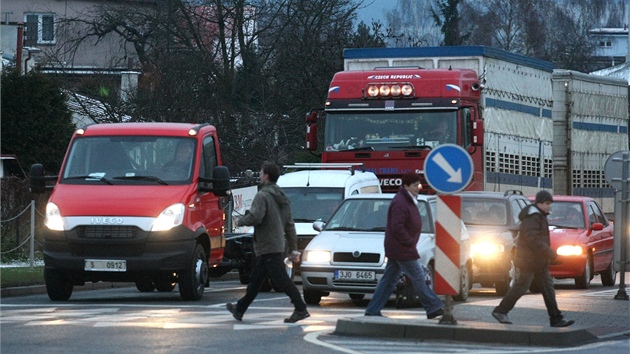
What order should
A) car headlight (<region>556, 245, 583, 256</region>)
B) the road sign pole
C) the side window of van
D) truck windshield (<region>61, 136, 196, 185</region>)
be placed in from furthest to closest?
car headlight (<region>556, 245, 583, 256</region>) → the road sign pole → the side window of van → truck windshield (<region>61, 136, 196, 185</region>)

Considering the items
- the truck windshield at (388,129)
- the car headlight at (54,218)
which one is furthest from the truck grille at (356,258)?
the truck windshield at (388,129)

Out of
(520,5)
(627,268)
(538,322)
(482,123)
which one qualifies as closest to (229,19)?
(482,123)

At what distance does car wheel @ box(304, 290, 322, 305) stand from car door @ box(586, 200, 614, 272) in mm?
8328

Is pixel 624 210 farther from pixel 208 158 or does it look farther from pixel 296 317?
pixel 296 317

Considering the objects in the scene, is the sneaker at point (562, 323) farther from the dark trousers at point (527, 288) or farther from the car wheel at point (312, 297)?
the car wheel at point (312, 297)

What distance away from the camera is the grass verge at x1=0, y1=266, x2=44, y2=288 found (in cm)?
2182

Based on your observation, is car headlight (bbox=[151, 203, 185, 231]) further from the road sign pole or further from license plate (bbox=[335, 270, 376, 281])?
the road sign pole

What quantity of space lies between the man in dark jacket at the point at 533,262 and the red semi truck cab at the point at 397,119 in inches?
395

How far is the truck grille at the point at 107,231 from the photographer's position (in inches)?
733

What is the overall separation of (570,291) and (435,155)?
10.8 m

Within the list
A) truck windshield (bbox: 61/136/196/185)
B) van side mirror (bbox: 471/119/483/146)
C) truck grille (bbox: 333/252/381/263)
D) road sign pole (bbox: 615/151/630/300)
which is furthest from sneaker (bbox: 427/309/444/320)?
van side mirror (bbox: 471/119/483/146)

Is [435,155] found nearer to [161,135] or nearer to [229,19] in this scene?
[161,135]

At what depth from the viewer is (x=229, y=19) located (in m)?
47.8

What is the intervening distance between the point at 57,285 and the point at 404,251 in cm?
576
